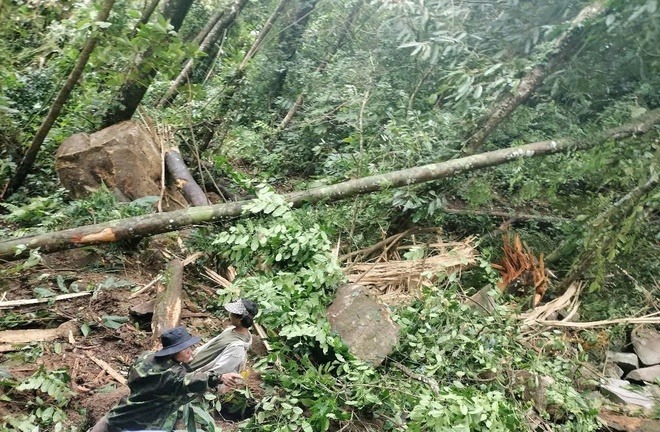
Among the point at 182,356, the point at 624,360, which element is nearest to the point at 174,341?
the point at 182,356

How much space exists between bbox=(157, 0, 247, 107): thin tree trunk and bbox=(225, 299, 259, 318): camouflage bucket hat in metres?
6.06

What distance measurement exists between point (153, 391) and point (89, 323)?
1981 millimetres

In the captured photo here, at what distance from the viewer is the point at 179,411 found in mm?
3785

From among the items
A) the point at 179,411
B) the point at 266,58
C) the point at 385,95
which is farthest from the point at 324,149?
the point at 179,411

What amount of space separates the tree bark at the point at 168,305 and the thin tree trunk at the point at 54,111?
2.75m

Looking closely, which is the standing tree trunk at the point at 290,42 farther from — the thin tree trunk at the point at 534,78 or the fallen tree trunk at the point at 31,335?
the fallen tree trunk at the point at 31,335

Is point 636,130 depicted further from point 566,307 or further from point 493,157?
point 566,307

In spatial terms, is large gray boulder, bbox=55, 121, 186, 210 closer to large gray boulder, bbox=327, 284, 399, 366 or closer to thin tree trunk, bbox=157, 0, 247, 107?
thin tree trunk, bbox=157, 0, 247, 107

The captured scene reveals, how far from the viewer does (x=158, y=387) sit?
3.41 meters

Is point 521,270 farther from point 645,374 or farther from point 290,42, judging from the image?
point 290,42

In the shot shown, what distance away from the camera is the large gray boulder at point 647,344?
636cm

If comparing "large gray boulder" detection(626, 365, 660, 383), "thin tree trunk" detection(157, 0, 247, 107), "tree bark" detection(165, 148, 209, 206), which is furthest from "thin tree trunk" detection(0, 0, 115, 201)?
"large gray boulder" detection(626, 365, 660, 383)

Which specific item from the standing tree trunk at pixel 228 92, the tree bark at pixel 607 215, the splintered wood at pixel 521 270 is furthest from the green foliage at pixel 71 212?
the tree bark at pixel 607 215

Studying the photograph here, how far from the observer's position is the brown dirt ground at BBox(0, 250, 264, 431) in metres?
4.20
